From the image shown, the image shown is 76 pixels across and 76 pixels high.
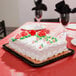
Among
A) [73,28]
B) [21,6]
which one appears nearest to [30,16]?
[21,6]

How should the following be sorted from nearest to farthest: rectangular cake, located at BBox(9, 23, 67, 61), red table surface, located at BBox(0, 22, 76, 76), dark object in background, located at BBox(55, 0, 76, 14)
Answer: red table surface, located at BBox(0, 22, 76, 76) < rectangular cake, located at BBox(9, 23, 67, 61) < dark object in background, located at BBox(55, 0, 76, 14)

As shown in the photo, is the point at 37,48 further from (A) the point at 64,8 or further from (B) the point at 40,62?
(A) the point at 64,8

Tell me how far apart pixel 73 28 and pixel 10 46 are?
0.82m

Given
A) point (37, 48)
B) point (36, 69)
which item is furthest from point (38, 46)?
point (36, 69)

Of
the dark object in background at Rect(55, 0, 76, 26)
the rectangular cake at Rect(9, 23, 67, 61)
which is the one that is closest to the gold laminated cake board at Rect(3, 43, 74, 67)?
the rectangular cake at Rect(9, 23, 67, 61)

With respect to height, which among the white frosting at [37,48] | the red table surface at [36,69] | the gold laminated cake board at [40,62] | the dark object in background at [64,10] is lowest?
the red table surface at [36,69]

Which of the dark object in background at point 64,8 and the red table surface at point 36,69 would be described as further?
the dark object in background at point 64,8

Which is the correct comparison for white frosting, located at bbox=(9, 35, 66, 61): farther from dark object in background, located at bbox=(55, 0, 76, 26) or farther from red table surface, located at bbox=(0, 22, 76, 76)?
dark object in background, located at bbox=(55, 0, 76, 26)

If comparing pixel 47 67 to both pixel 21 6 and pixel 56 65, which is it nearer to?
pixel 56 65

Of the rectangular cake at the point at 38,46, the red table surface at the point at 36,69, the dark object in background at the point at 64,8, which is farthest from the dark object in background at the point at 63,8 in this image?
the red table surface at the point at 36,69

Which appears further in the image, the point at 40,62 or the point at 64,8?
the point at 64,8

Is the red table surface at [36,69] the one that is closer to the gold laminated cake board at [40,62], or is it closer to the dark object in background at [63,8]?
the gold laminated cake board at [40,62]

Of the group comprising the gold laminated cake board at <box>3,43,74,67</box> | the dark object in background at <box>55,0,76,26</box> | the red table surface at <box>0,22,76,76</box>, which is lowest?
the red table surface at <box>0,22,76,76</box>

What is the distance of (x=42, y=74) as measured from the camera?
3.07 feet
